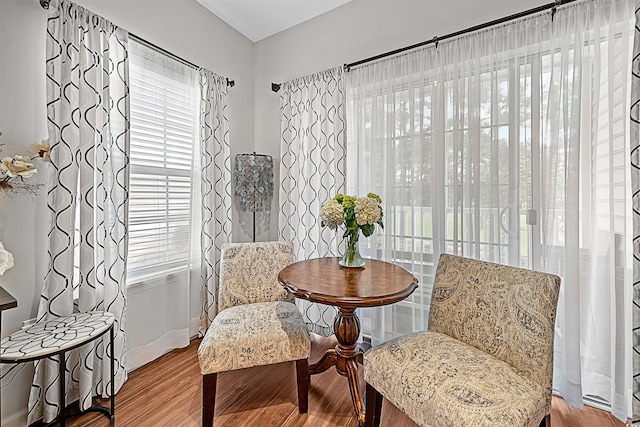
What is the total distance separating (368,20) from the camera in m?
2.39

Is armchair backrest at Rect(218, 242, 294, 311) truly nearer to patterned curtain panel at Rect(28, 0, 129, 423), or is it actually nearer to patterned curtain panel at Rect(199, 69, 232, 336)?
patterned curtain panel at Rect(199, 69, 232, 336)

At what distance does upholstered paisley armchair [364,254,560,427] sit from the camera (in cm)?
105

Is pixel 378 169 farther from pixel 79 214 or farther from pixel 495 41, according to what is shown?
pixel 79 214

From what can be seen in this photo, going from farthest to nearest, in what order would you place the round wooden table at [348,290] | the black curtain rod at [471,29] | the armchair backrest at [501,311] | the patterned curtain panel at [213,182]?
the patterned curtain panel at [213,182]
the black curtain rod at [471,29]
the round wooden table at [348,290]
the armchair backrest at [501,311]

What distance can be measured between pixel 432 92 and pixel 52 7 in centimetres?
236

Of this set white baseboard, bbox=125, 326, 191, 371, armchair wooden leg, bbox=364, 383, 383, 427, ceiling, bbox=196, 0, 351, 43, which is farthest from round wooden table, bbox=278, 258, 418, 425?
ceiling, bbox=196, 0, 351, 43

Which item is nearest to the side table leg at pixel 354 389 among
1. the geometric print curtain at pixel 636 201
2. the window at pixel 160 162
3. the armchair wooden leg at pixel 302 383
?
the armchair wooden leg at pixel 302 383

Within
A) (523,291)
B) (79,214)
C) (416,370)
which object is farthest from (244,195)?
(523,291)

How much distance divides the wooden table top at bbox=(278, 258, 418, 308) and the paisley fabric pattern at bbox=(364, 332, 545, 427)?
26 cm

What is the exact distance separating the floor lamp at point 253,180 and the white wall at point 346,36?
23 centimetres

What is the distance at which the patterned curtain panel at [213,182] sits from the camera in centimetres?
245

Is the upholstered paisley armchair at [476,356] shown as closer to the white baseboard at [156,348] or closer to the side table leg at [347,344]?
the side table leg at [347,344]

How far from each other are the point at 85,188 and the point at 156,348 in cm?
131

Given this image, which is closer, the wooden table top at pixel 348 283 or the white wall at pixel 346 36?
the wooden table top at pixel 348 283
